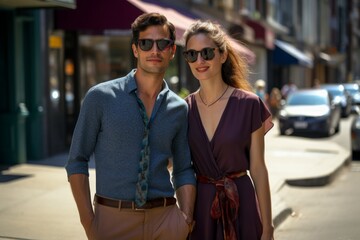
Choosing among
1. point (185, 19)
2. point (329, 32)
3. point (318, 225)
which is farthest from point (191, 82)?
point (329, 32)

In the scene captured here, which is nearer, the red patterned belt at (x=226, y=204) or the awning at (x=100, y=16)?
the red patterned belt at (x=226, y=204)

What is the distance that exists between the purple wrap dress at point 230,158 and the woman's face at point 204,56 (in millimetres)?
175

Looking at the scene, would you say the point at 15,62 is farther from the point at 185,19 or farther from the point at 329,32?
the point at 329,32

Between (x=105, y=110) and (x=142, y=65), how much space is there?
0.34 m

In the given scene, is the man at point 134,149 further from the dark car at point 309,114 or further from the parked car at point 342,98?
the parked car at point 342,98

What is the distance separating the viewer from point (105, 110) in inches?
126

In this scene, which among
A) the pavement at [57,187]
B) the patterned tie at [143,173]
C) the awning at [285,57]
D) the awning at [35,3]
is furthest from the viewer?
the awning at [285,57]

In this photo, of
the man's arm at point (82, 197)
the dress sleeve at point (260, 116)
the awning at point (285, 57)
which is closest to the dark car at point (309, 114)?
the awning at point (285, 57)

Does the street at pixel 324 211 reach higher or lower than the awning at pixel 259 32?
lower

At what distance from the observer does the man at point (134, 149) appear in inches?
126

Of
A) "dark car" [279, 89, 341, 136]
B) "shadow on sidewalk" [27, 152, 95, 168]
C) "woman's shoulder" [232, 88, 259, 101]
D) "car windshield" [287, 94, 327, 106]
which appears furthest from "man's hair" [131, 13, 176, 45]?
"car windshield" [287, 94, 327, 106]

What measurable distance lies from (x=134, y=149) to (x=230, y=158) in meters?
0.61

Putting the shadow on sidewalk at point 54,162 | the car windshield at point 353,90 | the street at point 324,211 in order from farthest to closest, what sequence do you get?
the car windshield at point 353,90
the shadow on sidewalk at point 54,162
the street at point 324,211

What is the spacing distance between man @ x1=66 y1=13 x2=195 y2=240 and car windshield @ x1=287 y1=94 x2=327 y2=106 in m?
17.5
